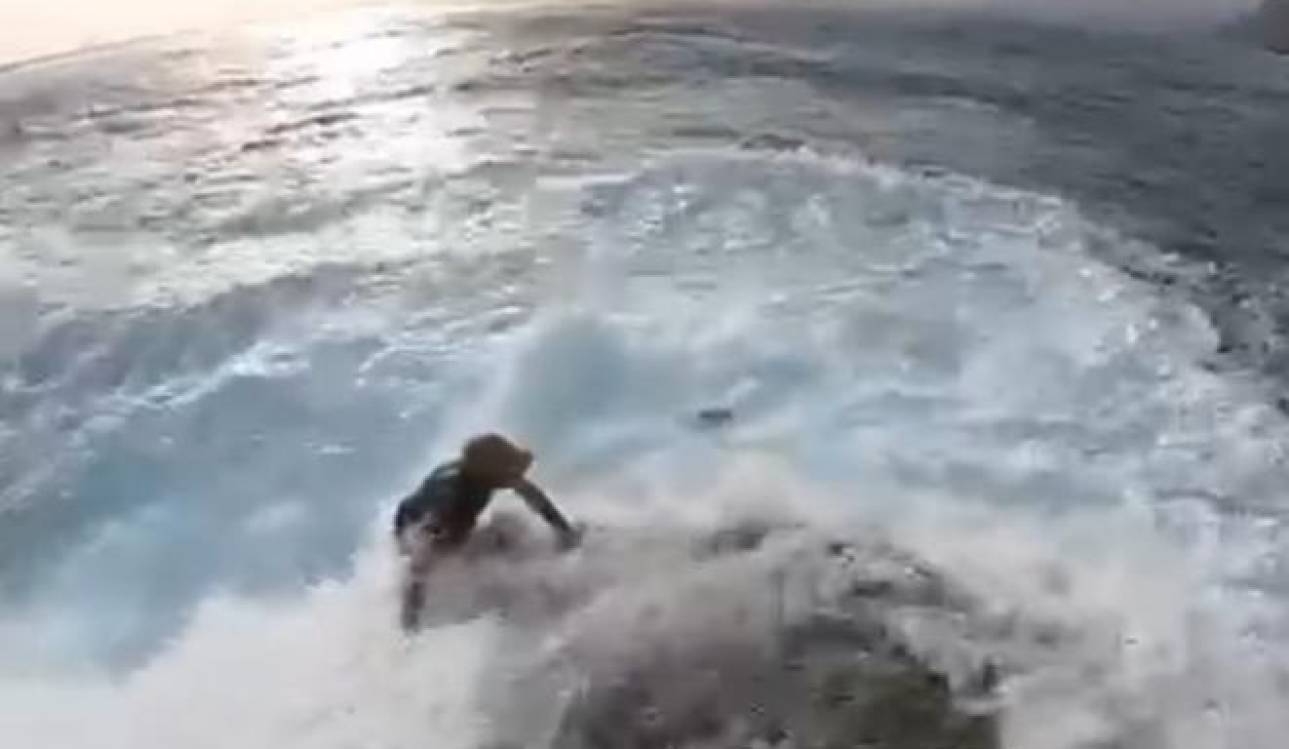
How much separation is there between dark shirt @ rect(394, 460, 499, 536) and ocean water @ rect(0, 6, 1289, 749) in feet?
0.27

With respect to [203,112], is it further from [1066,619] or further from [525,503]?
[1066,619]

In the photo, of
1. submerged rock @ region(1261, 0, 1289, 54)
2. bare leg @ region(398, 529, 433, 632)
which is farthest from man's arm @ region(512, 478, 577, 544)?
submerged rock @ region(1261, 0, 1289, 54)

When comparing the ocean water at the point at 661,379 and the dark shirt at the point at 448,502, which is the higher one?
the dark shirt at the point at 448,502

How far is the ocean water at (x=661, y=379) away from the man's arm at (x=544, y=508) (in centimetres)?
6

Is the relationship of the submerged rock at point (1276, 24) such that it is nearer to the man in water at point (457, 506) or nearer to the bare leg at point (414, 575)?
the man in water at point (457, 506)

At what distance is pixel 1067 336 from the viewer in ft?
13.9

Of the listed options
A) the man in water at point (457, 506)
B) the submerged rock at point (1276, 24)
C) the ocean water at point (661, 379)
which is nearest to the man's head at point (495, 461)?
the man in water at point (457, 506)

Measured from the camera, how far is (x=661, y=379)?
414cm

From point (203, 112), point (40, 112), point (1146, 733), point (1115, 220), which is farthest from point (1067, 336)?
point (40, 112)

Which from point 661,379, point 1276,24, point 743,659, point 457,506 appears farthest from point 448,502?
point 1276,24

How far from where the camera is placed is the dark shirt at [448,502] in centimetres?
327

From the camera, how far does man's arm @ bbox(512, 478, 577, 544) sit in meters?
3.34

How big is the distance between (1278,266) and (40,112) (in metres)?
3.48

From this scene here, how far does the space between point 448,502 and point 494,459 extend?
0.36 ft
